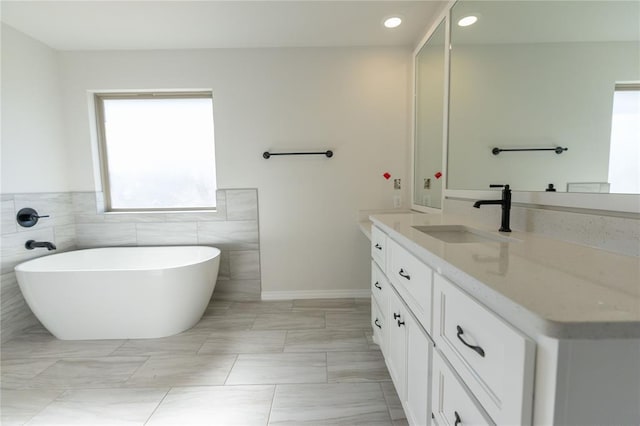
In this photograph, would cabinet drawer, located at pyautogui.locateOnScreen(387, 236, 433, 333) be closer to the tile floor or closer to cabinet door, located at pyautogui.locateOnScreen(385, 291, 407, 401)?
cabinet door, located at pyautogui.locateOnScreen(385, 291, 407, 401)

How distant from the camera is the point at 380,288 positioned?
1.61 m

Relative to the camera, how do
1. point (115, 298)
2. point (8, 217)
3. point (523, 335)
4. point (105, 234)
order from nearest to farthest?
point (523, 335), point (115, 298), point (8, 217), point (105, 234)

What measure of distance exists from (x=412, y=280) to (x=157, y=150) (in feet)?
8.81

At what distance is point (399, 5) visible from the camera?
1.88 metres

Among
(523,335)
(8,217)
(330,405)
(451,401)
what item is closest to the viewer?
(523,335)

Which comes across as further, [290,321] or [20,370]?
[290,321]

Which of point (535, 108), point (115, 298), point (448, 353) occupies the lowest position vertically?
point (115, 298)

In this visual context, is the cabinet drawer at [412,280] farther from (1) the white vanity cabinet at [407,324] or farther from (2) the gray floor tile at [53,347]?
(2) the gray floor tile at [53,347]

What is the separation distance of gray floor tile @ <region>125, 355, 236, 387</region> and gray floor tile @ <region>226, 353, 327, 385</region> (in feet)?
0.27

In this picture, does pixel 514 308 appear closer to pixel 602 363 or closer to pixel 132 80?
pixel 602 363

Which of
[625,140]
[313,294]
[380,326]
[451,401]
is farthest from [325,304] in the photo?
[625,140]

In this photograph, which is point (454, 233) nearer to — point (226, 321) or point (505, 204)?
point (505, 204)

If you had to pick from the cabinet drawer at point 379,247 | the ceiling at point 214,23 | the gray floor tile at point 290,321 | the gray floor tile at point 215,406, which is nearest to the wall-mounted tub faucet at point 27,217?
the ceiling at point 214,23

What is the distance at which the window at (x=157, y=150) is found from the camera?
8.60 feet
